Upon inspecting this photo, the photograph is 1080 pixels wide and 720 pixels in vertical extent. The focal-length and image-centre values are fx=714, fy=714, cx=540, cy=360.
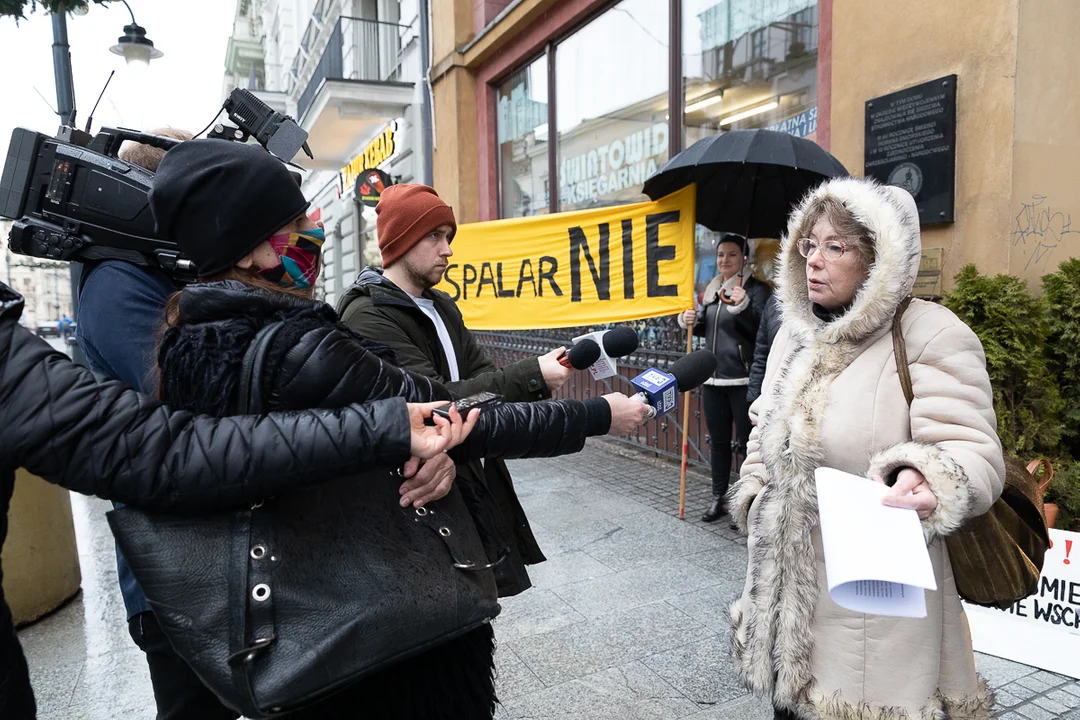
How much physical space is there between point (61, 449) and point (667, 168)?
4067 millimetres

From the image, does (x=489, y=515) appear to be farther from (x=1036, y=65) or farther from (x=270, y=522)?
(x=1036, y=65)

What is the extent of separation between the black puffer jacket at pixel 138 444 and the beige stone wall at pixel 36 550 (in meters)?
2.84

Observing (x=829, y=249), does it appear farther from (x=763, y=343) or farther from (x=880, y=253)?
(x=763, y=343)

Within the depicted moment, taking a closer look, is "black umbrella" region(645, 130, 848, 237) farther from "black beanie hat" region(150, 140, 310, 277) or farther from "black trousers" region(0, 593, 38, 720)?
"black trousers" region(0, 593, 38, 720)

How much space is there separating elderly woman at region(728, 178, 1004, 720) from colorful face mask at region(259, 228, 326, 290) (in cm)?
133

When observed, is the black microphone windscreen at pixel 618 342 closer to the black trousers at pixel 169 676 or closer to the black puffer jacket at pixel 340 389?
the black puffer jacket at pixel 340 389

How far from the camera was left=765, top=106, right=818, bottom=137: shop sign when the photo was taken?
528 cm

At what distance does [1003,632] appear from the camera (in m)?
3.07

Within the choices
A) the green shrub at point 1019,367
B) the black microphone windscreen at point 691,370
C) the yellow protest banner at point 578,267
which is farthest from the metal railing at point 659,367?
the black microphone windscreen at point 691,370

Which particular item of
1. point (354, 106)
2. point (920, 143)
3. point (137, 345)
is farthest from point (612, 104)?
point (137, 345)

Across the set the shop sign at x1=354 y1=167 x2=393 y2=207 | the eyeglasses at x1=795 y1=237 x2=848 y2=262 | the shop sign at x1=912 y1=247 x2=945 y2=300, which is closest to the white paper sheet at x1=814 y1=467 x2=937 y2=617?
the eyeglasses at x1=795 y1=237 x2=848 y2=262

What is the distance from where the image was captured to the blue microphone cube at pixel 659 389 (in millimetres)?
1926

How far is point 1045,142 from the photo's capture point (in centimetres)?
384

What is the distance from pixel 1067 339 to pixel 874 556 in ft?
9.10
